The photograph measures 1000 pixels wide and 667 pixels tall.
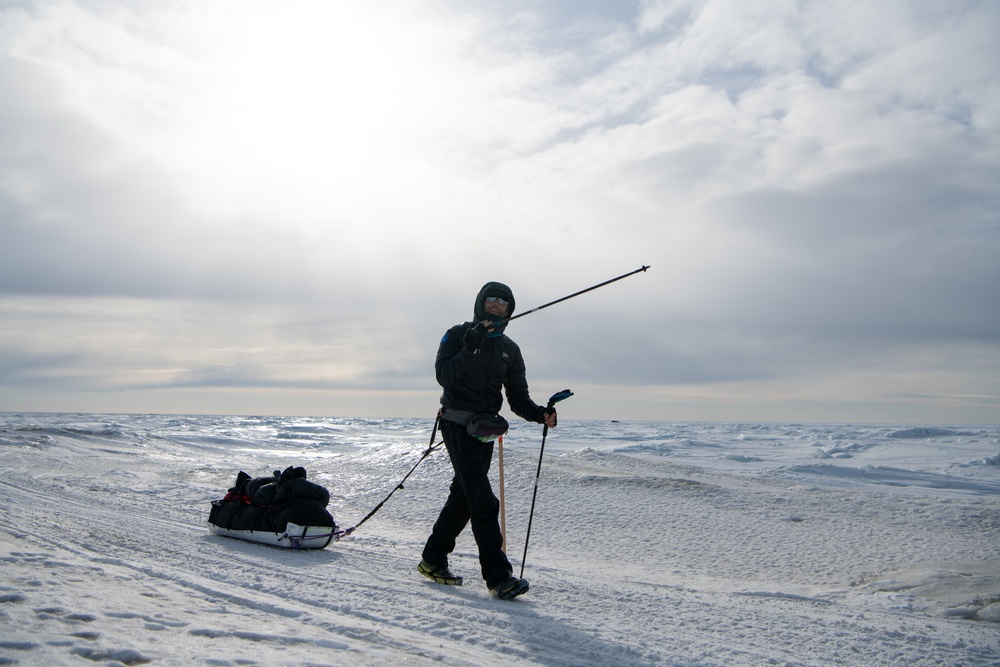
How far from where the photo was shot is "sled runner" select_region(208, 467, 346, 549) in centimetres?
A: 603

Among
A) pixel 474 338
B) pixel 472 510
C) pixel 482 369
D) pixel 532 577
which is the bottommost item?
pixel 532 577

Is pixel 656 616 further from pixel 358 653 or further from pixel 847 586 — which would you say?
pixel 847 586

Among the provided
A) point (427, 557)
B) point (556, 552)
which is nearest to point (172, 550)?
point (427, 557)

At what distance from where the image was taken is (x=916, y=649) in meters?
3.71

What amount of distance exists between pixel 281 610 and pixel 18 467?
1003cm

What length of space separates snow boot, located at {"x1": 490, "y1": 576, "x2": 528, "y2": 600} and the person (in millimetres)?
156

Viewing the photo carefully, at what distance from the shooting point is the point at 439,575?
4926 mm

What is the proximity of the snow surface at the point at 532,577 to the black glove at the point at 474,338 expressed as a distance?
161 cm

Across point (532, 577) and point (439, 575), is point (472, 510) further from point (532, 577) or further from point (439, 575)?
point (532, 577)

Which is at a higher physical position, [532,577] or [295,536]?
[295,536]

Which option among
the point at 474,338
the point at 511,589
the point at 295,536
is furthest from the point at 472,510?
the point at 295,536

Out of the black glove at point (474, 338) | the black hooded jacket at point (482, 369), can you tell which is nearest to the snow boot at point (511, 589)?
the black hooded jacket at point (482, 369)

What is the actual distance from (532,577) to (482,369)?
1663 millimetres

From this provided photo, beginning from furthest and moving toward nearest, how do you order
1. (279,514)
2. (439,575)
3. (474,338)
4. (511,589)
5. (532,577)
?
(279,514), (532,577), (439,575), (474,338), (511,589)
